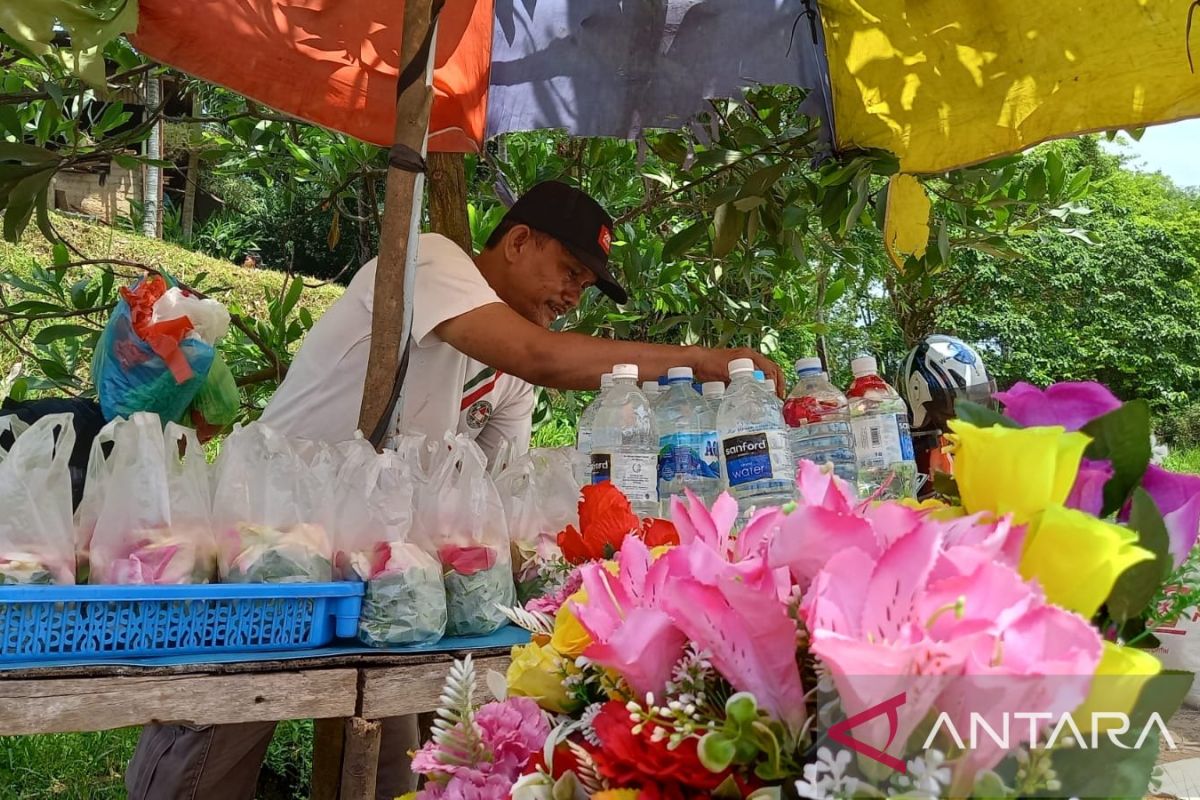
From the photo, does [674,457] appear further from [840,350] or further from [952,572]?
[840,350]

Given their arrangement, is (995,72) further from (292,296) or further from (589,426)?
(292,296)

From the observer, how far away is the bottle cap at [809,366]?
77.5 inches

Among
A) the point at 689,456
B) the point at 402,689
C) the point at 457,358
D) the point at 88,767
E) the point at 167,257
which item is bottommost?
the point at 88,767

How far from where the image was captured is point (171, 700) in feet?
3.79

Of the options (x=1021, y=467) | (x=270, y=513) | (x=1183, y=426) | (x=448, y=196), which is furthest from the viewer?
(x=1183, y=426)

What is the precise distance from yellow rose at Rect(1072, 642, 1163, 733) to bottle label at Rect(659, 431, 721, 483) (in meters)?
1.36

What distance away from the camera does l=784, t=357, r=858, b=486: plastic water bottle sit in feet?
6.63

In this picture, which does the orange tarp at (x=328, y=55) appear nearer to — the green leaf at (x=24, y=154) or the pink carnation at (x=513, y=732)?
the green leaf at (x=24, y=154)

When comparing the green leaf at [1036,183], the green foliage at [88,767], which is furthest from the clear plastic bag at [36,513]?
the green leaf at [1036,183]

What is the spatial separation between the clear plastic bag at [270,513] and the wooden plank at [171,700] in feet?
0.61

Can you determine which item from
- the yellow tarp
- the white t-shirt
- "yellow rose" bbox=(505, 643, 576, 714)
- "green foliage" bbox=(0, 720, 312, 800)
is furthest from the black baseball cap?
"green foliage" bbox=(0, 720, 312, 800)

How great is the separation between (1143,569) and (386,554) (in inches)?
45.2

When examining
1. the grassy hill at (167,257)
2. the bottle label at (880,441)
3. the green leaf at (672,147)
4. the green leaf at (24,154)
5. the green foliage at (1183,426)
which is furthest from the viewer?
the green foliage at (1183,426)

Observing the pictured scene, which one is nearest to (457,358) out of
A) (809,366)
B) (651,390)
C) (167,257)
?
(651,390)
